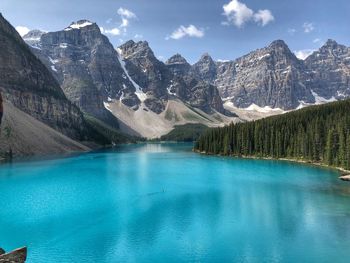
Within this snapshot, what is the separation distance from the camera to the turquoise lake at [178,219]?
38094 mm

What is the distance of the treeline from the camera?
113m

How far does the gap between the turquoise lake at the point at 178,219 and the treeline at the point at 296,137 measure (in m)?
23.0

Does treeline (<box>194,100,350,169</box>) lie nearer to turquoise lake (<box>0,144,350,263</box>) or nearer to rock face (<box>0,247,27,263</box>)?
turquoise lake (<box>0,144,350,263</box>)

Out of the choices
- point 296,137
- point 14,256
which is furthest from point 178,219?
point 296,137

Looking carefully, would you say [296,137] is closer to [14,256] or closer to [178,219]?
[178,219]

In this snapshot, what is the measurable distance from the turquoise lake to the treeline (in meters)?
23.0

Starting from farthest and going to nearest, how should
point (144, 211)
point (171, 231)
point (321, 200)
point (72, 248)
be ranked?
point (321, 200)
point (144, 211)
point (171, 231)
point (72, 248)

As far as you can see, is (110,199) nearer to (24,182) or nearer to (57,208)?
(57,208)

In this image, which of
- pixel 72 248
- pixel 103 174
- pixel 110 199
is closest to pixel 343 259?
pixel 72 248

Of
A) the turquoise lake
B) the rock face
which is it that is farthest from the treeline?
the rock face

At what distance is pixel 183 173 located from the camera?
106 metres

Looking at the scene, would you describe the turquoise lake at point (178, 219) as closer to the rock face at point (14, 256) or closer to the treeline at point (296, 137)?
the rock face at point (14, 256)

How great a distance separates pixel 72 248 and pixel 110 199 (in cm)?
2738

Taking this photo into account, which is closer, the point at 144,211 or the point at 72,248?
the point at 72,248
